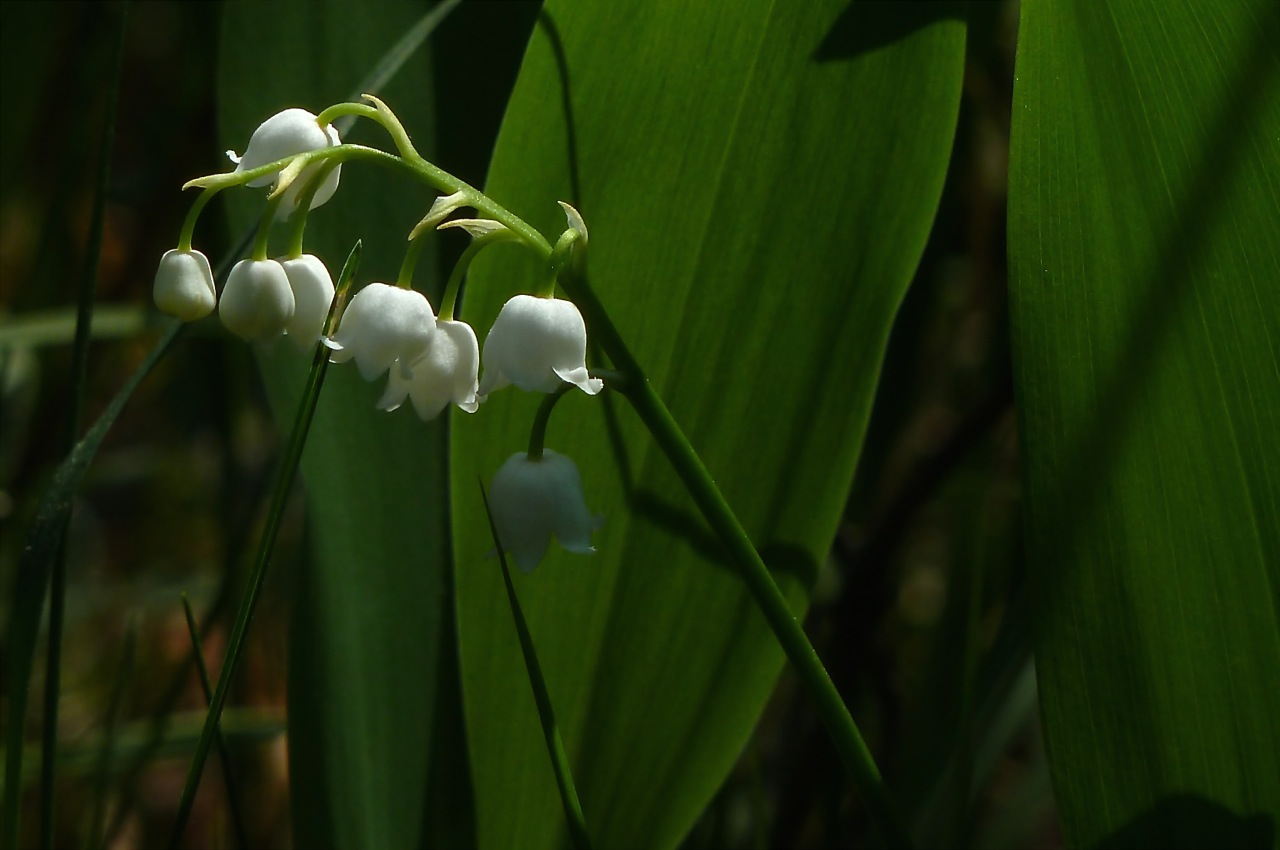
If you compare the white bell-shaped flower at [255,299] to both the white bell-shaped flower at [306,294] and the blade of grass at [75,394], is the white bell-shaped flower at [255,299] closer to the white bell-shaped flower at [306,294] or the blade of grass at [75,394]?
the white bell-shaped flower at [306,294]

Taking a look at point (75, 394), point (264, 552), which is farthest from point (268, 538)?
point (75, 394)

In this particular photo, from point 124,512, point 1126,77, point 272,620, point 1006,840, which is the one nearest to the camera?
point 1126,77

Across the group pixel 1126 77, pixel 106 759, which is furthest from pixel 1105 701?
pixel 106 759

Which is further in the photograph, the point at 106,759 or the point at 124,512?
the point at 124,512

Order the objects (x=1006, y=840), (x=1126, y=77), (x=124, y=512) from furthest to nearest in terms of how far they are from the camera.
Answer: (x=124, y=512) → (x=1006, y=840) → (x=1126, y=77)

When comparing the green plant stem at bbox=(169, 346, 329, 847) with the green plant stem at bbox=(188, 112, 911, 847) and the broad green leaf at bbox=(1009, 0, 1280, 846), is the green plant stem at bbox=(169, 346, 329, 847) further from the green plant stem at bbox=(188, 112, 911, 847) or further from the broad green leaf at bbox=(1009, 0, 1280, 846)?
the broad green leaf at bbox=(1009, 0, 1280, 846)

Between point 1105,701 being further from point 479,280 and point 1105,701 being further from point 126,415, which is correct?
point 126,415

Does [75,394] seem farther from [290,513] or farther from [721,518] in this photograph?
[290,513]
